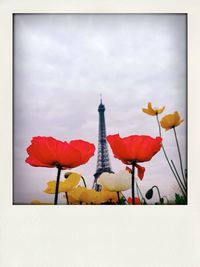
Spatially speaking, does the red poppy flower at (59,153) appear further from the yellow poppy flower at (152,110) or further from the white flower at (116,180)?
the yellow poppy flower at (152,110)

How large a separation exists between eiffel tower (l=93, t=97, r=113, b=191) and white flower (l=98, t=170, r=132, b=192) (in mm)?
23

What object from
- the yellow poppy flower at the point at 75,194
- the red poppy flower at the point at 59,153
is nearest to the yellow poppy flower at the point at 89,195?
the yellow poppy flower at the point at 75,194

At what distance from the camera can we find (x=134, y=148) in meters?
2.11

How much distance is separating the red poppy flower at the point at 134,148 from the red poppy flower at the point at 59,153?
126mm

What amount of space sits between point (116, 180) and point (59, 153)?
330mm

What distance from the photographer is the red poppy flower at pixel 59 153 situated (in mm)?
2111

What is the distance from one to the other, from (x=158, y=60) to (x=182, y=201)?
746 mm

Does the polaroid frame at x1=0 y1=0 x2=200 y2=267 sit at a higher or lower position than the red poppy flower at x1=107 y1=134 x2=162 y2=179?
lower

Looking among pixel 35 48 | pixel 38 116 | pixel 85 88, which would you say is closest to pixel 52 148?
pixel 38 116

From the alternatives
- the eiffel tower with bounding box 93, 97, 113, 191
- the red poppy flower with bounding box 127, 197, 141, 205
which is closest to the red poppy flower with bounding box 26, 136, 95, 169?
the eiffel tower with bounding box 93, 97, 113, 191

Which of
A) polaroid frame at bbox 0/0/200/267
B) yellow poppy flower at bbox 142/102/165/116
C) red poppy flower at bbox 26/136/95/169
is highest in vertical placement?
yellow poppy flower at bbox 142/102/165/116

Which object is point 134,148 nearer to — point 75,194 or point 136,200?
point 136,200

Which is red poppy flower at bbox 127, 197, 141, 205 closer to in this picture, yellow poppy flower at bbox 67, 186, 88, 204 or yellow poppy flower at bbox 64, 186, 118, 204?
→ yellow poppy flower at bbox 64, 186, 118, 204

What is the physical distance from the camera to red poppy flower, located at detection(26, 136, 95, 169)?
2111 millimetres
